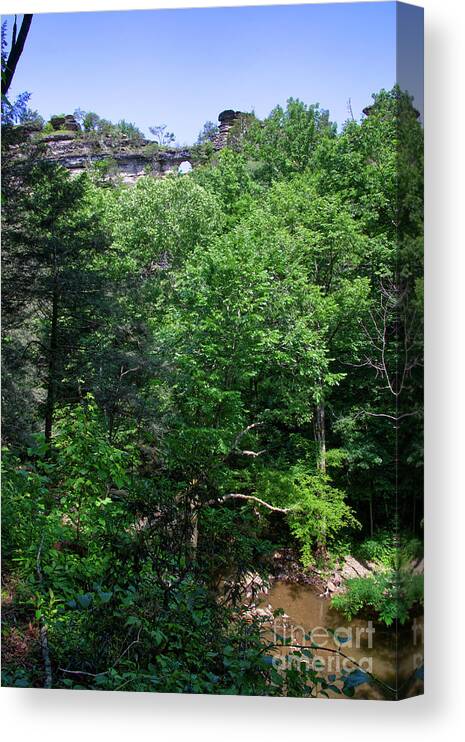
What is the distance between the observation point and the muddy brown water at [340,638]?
4.61 metres

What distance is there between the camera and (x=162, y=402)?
515 centimetres

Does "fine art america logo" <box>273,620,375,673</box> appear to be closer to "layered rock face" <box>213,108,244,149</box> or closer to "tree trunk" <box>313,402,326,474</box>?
"tree trunk" <box>313,402,326,474</box>

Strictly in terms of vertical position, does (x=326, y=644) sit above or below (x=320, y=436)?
below

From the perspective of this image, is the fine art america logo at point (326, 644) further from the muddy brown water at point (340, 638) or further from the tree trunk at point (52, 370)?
the tree trunk at point (52, 370)

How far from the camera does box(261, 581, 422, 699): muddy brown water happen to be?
4.61 meters

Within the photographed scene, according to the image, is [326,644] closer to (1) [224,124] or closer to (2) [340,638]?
(2) [340,638]

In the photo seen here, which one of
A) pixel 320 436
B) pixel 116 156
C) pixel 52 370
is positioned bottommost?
pixel 320 436

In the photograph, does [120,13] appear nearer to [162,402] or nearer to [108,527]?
[162,402]

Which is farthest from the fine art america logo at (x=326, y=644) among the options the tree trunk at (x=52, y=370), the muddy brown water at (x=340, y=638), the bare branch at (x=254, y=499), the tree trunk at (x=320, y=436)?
the tree trunk at (x=52, y=370)

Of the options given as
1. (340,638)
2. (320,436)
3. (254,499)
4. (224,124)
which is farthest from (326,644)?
(224,124)

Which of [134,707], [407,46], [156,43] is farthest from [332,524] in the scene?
[156,43]

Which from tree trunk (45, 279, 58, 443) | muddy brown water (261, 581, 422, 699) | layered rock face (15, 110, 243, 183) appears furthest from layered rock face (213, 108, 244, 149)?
muddy brown water (261, 581, 422, 699)

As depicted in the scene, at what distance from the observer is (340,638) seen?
472cm

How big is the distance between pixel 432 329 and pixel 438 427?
527 millimetres
